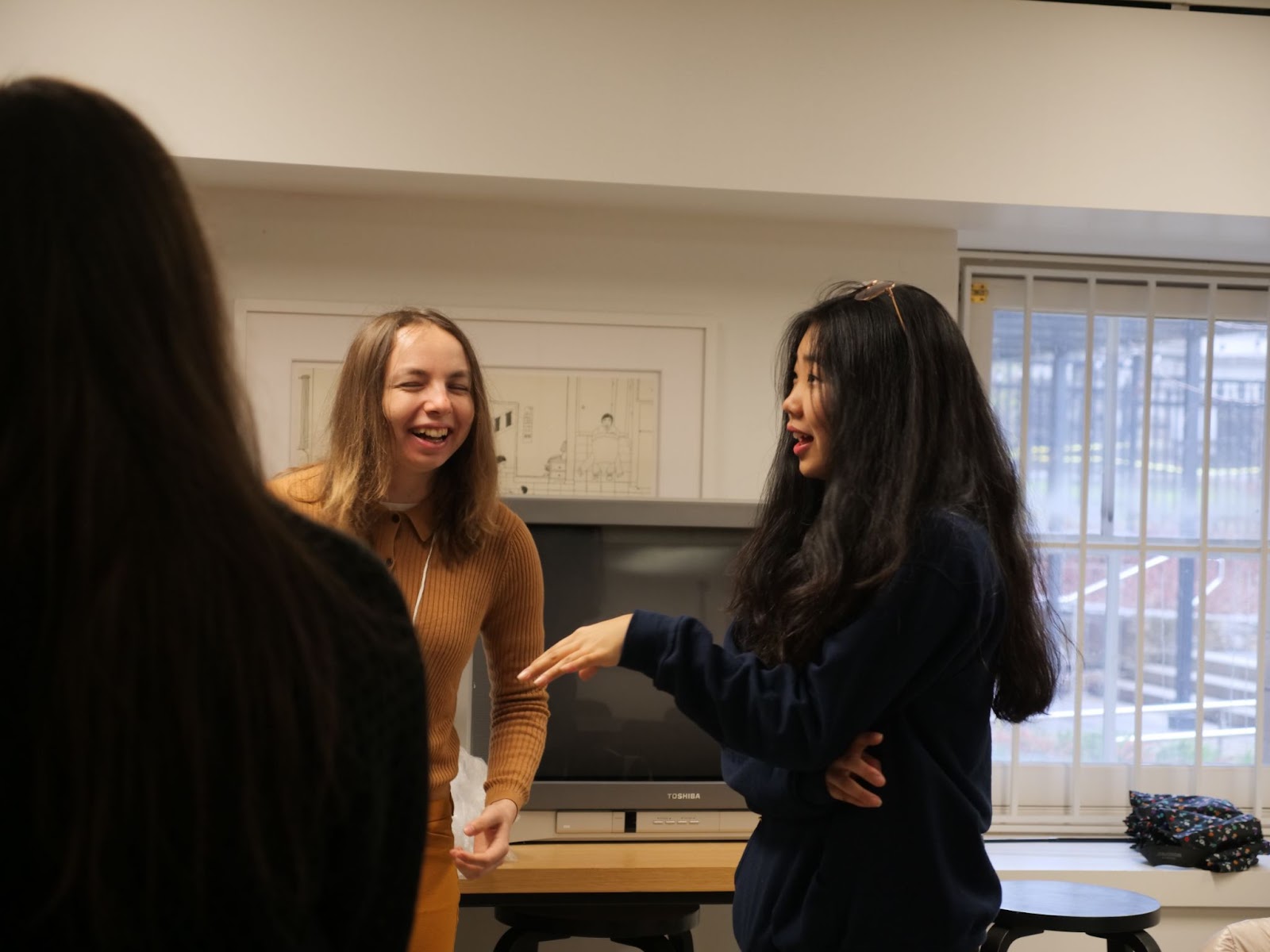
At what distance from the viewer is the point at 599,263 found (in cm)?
322

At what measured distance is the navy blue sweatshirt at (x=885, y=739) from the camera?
1321 mm

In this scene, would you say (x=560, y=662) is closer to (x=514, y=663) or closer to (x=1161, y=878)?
(x=514, y=663)

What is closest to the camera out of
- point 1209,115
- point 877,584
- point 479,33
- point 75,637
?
point 75,637

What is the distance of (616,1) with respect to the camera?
9.47 ft

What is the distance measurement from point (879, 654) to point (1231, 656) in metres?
2.97

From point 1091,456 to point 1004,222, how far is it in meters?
0.93

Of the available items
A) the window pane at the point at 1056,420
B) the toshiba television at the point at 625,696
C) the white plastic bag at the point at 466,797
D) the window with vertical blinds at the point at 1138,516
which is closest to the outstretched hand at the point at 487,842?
the white plastic bag at the point at 466,797

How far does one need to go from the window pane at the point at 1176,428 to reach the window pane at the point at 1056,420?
0.24 m

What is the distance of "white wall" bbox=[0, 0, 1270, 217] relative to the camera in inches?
110

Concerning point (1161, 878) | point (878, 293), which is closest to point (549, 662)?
point (878, 293)

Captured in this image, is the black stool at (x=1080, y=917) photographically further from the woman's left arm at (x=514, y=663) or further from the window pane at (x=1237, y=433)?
the window pane at (x=1237, y=433)

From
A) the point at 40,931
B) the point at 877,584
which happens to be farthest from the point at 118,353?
the point at 877,584

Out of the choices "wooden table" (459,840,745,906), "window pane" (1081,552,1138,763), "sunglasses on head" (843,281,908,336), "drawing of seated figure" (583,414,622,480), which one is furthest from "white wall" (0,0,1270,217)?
"wooden table" (459,840,745,906)

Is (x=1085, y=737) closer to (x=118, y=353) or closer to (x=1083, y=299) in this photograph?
(x=1083, y=299)
